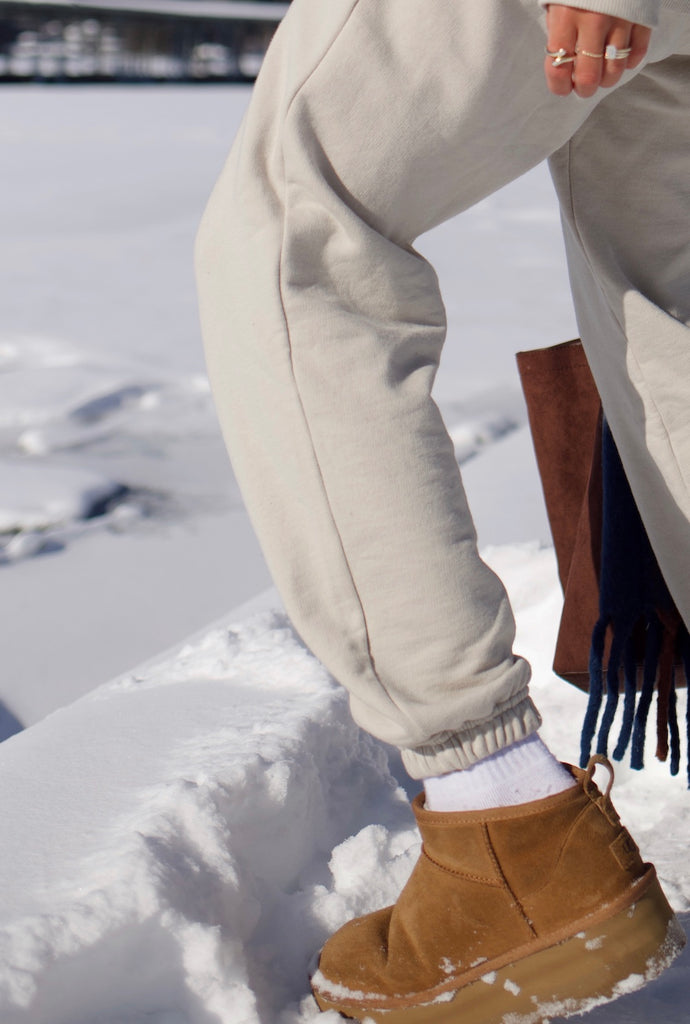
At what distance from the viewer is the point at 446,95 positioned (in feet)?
2.26

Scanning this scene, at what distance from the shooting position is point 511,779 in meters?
0.78

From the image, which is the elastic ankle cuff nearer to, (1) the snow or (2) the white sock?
(2) the white sock

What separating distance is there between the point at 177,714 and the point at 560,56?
0.74 metres

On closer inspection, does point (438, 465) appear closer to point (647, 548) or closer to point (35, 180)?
point (647, 548)

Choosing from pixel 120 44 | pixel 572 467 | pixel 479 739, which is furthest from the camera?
pixel 120 44

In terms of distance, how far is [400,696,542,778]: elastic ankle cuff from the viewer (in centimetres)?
76

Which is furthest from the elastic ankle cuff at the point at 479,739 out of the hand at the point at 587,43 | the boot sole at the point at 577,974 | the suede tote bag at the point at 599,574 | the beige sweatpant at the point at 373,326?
the hand at the point at 587,43

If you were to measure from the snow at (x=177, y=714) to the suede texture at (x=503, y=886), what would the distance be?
94 mm

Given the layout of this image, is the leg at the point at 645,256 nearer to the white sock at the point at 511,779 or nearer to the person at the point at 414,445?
the person at the point at 414,445

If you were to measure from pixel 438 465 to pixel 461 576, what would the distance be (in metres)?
0.08

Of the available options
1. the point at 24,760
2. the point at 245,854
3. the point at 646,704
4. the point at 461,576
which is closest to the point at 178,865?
the point at 245,854

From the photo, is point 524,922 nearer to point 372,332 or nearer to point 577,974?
point 577,974

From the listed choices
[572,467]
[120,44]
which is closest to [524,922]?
[572,467]

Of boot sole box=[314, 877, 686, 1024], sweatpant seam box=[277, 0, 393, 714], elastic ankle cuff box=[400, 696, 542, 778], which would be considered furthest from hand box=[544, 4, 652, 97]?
boot sole box=[314, 877, 686, 1024]
